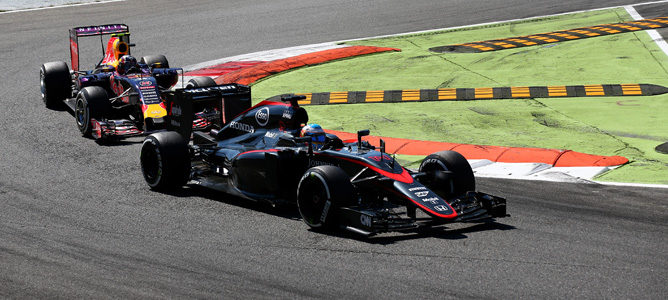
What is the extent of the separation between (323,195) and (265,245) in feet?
3.05

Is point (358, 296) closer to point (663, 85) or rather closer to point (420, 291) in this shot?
point (420, 291)

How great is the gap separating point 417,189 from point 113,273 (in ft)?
12.3

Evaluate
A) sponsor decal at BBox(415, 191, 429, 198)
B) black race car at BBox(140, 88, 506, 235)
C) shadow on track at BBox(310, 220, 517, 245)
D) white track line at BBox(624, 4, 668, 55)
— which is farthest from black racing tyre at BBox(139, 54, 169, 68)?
white track line at BBox(624, 4, 668, 55)

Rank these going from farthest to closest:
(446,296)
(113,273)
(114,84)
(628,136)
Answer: (114,84), (628,136), (113,273), (446,296)

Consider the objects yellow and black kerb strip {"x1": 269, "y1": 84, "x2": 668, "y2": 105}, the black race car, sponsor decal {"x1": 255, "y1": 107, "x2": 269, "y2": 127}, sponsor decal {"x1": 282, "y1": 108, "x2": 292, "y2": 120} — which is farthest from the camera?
yellow and black kerb strip {"x1": 269, "y1": 84, "x2": 668, "y2": 105}

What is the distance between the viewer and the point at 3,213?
36.9 feet

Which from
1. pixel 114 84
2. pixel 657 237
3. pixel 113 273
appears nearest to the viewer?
pixel 113 273

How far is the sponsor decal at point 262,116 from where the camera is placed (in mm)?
11867

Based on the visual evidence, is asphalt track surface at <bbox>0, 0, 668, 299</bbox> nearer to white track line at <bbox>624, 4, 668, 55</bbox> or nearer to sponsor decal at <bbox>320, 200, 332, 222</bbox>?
sponsor decal at <bbox>320, 200, 332, 222</bbox>

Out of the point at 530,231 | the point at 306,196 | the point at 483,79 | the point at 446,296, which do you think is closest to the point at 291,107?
the point at 306,196


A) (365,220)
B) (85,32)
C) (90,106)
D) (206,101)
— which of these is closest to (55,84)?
(85,32)

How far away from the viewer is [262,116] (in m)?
11.9

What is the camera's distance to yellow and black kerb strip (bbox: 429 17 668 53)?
76.3 ft

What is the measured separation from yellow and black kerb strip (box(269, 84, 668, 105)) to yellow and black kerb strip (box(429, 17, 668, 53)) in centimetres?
456
